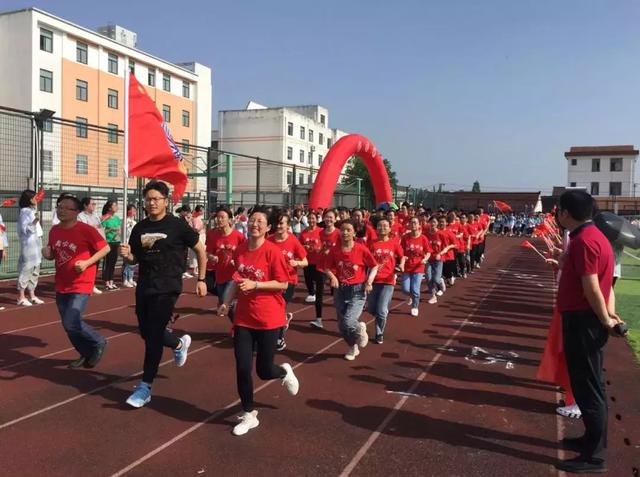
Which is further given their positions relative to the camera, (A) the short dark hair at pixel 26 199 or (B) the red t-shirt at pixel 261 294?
(A) the short dark hair at pixel 26 199

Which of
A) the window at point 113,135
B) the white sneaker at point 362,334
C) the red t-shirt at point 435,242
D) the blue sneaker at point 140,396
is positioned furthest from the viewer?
the window at point 113,135

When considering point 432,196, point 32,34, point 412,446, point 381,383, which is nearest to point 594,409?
point 412,446

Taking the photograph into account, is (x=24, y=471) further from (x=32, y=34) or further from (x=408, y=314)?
(x=32, y=34)

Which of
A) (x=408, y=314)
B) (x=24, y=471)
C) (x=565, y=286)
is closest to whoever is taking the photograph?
(x=24, y=471)

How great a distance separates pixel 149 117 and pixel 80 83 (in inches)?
1330

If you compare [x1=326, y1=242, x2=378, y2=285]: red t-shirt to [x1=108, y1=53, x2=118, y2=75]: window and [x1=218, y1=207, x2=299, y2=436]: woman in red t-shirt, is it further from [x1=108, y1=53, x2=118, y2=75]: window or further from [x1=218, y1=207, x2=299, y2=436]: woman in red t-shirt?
[x1=108, y1=53, x2=118, y2=75]: window

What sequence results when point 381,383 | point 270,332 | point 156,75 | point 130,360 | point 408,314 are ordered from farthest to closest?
point 156,75 → point 408,314 → point 130,360 → point 381,383 → point 270,332

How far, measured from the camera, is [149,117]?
6.73 m

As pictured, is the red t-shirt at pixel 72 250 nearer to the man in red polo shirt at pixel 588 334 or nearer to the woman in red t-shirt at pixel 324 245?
the woman in red t-shirt at pixel 324 245

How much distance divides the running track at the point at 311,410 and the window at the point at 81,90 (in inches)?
1265

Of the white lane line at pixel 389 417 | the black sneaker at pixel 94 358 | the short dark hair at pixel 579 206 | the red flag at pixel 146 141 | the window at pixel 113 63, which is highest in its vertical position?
the window at pixel 113 63

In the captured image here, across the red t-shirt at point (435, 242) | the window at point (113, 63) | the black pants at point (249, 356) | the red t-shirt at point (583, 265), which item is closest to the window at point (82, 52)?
the window at point (113, 63)

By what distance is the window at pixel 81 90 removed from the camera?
36159 mm

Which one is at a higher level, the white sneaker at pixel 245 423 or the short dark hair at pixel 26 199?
the short dark hair at pixel 26 199
